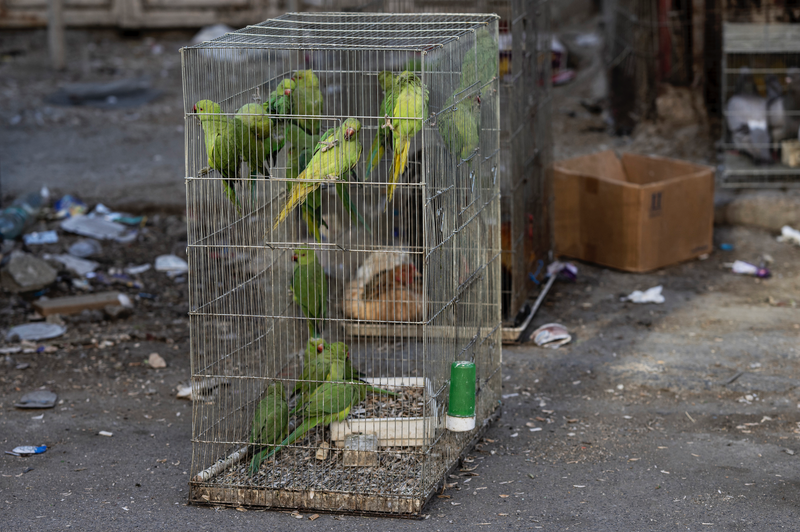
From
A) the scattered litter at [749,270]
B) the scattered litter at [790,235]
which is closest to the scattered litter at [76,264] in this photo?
the scattered litter at [749,270]

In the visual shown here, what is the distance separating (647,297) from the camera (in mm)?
5648

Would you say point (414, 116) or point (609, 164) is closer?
point (414, 116)

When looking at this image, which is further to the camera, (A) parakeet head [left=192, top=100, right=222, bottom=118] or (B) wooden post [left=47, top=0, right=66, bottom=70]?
(B) wooden post [left=47, top=0, right=66, bottom=70]

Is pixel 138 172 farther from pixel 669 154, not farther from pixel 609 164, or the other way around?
pixel 669 154

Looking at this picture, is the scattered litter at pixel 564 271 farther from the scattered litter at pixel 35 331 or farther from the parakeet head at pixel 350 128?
the scattered litter at pixel 35 331

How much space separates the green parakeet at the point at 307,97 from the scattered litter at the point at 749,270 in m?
3.75

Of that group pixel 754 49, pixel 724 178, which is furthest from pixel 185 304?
pixel 754 49

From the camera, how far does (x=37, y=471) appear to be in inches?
145

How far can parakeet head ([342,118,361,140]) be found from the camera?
10.5ft

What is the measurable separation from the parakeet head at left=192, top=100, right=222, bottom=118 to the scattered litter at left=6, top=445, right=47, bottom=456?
1.76 meters

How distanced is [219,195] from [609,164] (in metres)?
4.02

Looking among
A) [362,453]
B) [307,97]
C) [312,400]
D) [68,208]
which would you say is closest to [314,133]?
[307,97]

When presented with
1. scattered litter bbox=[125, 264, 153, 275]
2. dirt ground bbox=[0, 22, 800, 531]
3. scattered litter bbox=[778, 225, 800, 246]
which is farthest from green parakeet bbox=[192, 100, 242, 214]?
scattered litter bbox=[778, 225, 800, 246]

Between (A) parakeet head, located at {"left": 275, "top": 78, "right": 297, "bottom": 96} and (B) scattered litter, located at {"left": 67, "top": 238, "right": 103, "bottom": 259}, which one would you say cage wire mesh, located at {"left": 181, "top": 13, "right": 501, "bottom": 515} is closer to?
(A) parakeet head, located at {"left": 275, "top": 78, "right": 297, "bottom": 96}
